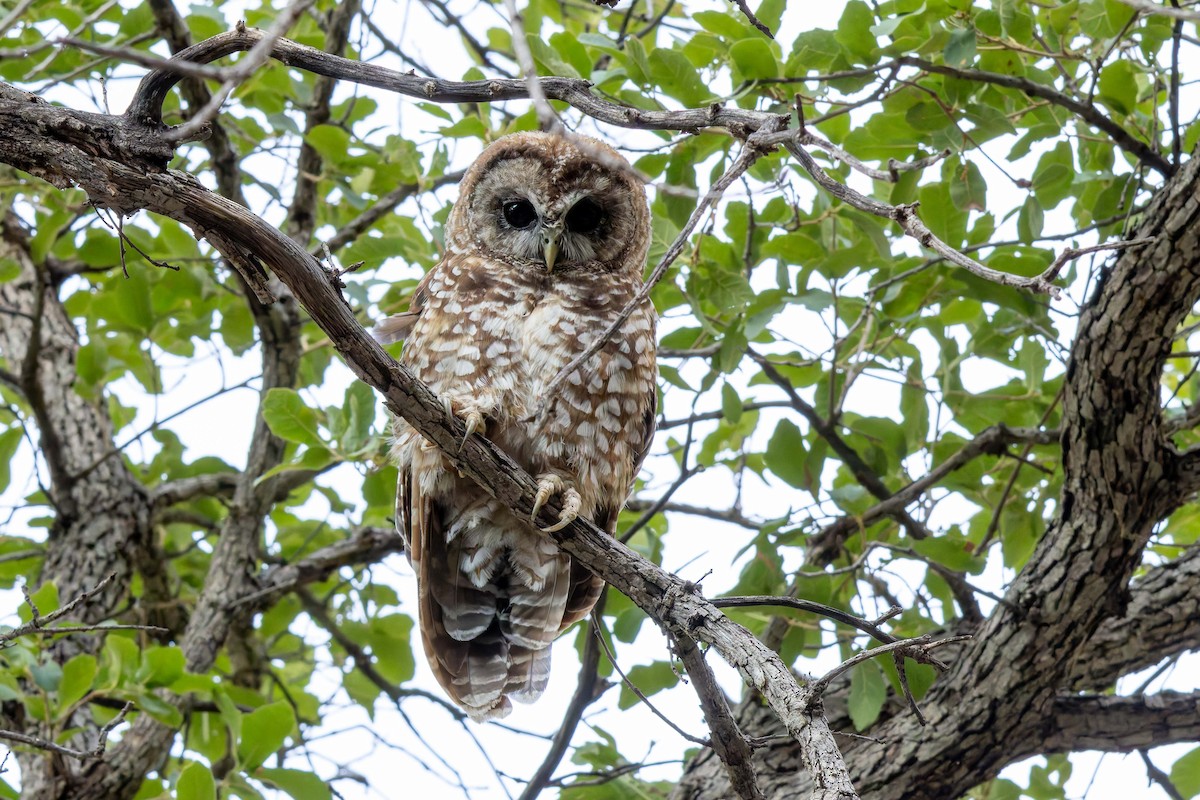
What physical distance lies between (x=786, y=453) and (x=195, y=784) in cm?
212

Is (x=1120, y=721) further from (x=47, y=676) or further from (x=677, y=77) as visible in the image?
(x=47, y=676)

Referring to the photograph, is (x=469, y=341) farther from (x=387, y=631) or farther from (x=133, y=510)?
(x=133, y=510)

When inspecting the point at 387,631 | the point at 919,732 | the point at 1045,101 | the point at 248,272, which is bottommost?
the point at 919,732

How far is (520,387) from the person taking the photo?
3.33m

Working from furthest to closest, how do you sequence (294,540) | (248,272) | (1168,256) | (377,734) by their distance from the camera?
(294,540) < (377,734) < (1168,256) < (248,272)

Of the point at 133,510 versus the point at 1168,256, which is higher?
the point at 133,510

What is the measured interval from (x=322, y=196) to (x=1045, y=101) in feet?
11.4

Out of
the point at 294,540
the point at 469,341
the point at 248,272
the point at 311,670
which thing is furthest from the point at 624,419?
the point at 311,670

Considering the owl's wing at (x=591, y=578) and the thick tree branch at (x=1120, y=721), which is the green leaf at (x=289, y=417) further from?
the thick tree branch at (x=1120, y=721)

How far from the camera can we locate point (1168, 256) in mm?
2967

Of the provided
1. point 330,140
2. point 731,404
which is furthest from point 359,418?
point 330,140

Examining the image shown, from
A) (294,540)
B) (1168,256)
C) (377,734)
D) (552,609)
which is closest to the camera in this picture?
(1168,256)

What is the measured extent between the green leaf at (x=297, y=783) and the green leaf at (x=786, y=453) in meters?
1.84

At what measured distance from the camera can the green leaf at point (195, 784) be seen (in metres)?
3.12
